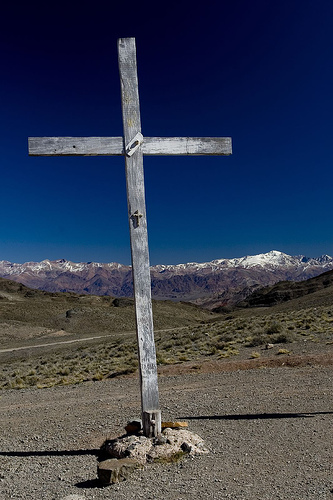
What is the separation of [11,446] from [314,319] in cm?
2189

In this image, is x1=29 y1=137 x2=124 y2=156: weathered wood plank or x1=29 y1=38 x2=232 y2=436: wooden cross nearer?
x1=29 y1=38 x2=232 y2=436: wooden cross

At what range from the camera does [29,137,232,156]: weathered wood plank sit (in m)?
6.27

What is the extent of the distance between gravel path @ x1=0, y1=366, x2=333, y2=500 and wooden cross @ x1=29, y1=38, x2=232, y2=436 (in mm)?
1158

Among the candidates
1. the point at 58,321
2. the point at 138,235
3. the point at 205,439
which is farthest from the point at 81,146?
the point at 58,321

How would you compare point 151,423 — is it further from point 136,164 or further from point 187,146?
point 187,146

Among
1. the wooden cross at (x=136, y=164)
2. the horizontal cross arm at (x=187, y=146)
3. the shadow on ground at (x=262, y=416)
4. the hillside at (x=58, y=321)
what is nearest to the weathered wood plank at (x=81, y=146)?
the wooden cross at (x=136, y=164)

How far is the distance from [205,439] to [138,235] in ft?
11.2

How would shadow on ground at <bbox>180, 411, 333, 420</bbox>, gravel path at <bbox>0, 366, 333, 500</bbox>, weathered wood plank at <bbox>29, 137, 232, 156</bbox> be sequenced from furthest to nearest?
shadow on ground at <bbox>180, 411, 333, 420</bbox> < weathered wood plank at <bbox>29, 137, 232, 156</bbox> < gravel path at <bbox>0, 366, 333, 500</bbox>

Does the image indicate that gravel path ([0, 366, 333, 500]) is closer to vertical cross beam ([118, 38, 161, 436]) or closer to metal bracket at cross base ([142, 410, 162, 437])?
metal bracket at cross base ([142, 410, 162, 437])

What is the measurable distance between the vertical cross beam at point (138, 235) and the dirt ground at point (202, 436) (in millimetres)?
988

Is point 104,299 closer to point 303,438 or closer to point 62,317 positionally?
point 62,317

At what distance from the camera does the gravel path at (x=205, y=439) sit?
4699 mm

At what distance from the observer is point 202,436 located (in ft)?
21.4

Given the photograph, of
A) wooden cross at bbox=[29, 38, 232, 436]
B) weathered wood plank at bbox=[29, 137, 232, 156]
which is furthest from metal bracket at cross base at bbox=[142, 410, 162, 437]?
weathered wood plank at bbox=[29, 137, 232, 156]
